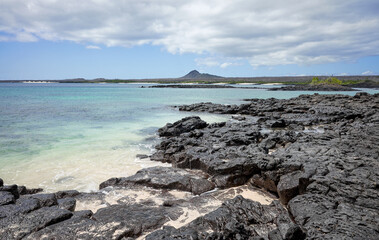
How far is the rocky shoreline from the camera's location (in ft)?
15.5

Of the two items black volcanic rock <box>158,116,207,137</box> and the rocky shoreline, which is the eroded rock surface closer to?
the rocky shoreline

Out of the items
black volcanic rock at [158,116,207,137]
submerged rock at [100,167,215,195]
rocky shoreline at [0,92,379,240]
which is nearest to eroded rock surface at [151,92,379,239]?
rocky shoreline at [0,92,379,240]

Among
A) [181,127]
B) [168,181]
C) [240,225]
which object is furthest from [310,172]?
[181,127]

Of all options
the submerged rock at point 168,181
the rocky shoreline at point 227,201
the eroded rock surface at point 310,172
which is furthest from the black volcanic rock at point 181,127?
the submerged rock at point 168,181

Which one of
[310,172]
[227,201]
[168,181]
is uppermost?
[310,172]

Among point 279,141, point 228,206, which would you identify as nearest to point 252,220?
point 228,206

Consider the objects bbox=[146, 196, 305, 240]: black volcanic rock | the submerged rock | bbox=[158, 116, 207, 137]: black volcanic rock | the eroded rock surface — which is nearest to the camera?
bbox=[146, 196, 305, 240]: black volcanic rock

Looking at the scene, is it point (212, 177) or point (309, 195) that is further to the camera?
point (212, 177)

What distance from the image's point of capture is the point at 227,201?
5957 millimetres

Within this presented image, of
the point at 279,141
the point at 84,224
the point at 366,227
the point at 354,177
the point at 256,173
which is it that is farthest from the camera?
the point at 279,141

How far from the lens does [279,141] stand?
12.6 m

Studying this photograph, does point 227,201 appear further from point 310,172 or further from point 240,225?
point 310,172

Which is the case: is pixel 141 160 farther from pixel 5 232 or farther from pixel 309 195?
pixel 309 195

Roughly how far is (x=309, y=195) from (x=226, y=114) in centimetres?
2366
